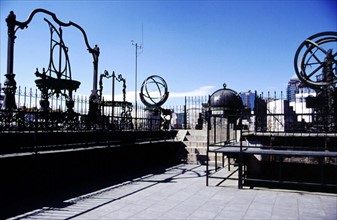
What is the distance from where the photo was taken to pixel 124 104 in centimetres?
1956

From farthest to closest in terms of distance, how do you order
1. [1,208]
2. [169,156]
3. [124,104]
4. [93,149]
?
[124,104] → [169,156] → [93,149] → [1,208]

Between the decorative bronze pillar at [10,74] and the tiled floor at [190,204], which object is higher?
the decorative bronze pillar at [10,74]

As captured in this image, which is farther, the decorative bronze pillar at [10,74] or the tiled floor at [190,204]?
the decorative bronze pillar at [10,74]

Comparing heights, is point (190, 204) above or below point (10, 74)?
below

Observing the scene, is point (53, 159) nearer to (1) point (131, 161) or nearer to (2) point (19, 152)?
(2) point (19, 152)

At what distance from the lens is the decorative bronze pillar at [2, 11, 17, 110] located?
920 cm

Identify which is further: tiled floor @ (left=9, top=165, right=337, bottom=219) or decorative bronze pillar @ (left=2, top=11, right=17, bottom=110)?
decorative bronze pillar @ (left=2, top=11, right=17, bottom=110)

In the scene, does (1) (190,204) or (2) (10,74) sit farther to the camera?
(2) (10,74)

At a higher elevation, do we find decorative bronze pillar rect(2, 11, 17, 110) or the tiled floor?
decorative bronze pillar rect(2, 11, 17, 110)

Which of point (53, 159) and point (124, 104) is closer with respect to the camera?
point (53, 159)

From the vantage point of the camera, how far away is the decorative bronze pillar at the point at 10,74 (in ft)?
30.2

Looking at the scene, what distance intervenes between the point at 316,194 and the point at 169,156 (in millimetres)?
8165

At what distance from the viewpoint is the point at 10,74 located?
30.7 ft

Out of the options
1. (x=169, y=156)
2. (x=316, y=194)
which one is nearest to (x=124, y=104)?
(x=169, y=156)
